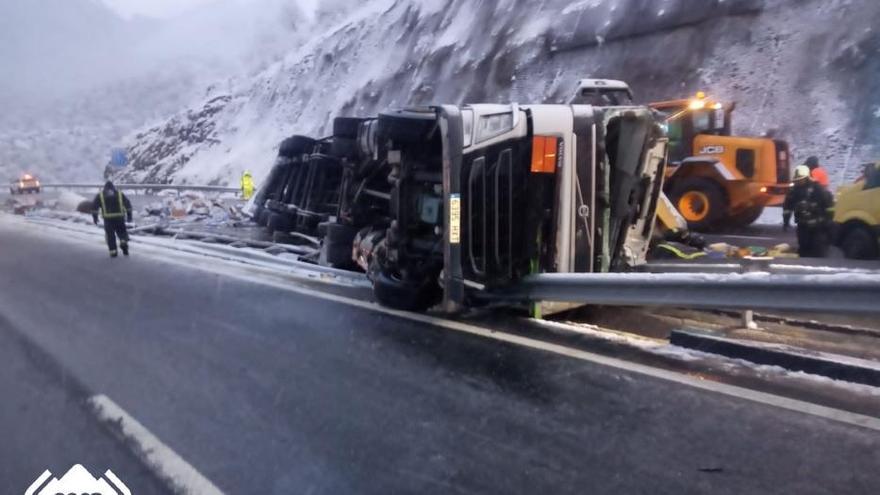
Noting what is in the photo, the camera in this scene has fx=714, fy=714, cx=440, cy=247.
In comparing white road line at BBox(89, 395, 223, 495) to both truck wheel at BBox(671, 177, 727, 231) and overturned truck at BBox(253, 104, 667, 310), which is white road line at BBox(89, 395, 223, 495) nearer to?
overturned truck at BBox(253, 104, 667, 310)

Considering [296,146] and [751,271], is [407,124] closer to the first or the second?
[751,271]

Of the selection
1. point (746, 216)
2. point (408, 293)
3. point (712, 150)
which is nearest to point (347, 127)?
point (408, 293)

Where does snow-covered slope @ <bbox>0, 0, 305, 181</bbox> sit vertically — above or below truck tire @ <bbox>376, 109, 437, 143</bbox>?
above

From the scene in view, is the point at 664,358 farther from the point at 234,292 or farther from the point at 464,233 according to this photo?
the point at 234,292

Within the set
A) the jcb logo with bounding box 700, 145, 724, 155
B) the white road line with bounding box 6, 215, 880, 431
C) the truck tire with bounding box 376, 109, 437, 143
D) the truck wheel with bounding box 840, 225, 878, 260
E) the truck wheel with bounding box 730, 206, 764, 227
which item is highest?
the jcb logo with bounding box 700, 145, 724, 155

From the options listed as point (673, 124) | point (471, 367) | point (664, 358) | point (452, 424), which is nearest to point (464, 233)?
point (471, 367)

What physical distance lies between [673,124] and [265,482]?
437 inches

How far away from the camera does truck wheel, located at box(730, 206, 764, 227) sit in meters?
12.6

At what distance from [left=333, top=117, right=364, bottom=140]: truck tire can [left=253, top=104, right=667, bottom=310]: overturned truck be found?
2.12m

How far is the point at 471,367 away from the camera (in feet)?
16.4

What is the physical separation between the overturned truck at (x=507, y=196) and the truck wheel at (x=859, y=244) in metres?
3.74

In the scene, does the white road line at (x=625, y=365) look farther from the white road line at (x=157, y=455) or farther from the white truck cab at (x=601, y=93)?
the white truck cab at (x=601, y=93)

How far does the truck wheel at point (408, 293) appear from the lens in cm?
662
